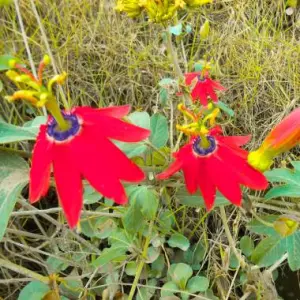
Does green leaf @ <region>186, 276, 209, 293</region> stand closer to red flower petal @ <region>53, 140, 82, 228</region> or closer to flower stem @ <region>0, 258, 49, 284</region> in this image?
flower stem @ <region>0, 258, 49, 284</region>

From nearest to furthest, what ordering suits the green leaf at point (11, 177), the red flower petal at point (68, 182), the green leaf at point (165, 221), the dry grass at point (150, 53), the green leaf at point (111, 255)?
1. the red flower petal at point (68, 182)
2. the green leaf at point (11, 177)
3. the green leaf at point (111, 255)
4. the green leaf at point (165, 221)
5. the dry grass at point (150, 53)

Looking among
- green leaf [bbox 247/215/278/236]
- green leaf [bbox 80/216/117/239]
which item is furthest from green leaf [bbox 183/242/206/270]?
green leaf [bbox 247/215/278/236]

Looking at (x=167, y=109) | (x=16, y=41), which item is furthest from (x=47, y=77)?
(x=167, y=109)

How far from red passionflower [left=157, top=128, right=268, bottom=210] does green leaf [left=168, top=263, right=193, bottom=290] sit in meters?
0.36

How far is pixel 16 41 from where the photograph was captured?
111 cm

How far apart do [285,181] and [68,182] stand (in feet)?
1.00

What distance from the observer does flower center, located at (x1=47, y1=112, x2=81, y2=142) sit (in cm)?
42

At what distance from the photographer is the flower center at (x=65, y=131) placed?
42cm

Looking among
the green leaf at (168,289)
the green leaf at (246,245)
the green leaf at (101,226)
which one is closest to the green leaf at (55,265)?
the green leaf at (101,226)

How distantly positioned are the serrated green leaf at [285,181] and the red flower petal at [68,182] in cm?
27

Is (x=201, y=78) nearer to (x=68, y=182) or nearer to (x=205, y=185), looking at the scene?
(x=205, y=185)

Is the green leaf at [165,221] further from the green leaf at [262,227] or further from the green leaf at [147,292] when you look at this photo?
the green leaf at [262,227]

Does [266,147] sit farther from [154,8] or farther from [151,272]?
[151,272]

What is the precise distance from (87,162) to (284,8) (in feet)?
3.04
